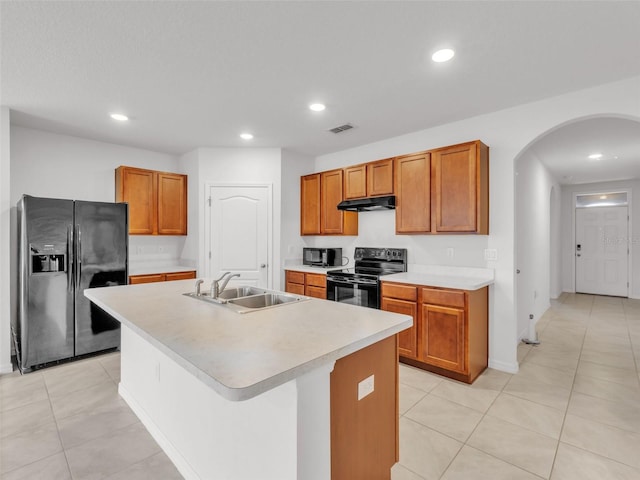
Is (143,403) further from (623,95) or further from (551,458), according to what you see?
(623,95)

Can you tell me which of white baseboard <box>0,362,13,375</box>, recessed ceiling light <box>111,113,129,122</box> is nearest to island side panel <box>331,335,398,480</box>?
recessed ceiling light <box>111,113,129,122</box>

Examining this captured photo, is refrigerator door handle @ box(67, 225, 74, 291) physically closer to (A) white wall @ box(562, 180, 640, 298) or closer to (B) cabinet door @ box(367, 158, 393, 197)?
(B) cabinet door @ box(367, 158, 393, 197)

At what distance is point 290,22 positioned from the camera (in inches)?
74.2

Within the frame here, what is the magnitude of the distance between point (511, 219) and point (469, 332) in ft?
3.90

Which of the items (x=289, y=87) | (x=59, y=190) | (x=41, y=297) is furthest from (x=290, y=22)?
(x=59, y=190)

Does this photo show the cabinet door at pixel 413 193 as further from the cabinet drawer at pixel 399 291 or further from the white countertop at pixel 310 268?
the white countertop at pixel 310 268

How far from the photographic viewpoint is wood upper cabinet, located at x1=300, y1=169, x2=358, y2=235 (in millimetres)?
4355

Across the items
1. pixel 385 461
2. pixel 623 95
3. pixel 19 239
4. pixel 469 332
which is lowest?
pixel 385 461

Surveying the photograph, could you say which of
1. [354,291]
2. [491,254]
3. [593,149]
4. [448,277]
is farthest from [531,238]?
[354,291]

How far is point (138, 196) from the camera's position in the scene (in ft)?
14.0

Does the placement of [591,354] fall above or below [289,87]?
below

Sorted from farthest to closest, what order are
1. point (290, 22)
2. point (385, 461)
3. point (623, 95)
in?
point (623, 95)
point (290, 22)
point (385, 461)

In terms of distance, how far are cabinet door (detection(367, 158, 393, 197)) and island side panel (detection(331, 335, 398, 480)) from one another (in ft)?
8.00

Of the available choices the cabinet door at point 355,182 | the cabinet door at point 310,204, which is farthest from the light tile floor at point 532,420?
the cabinet door at point 310,204
